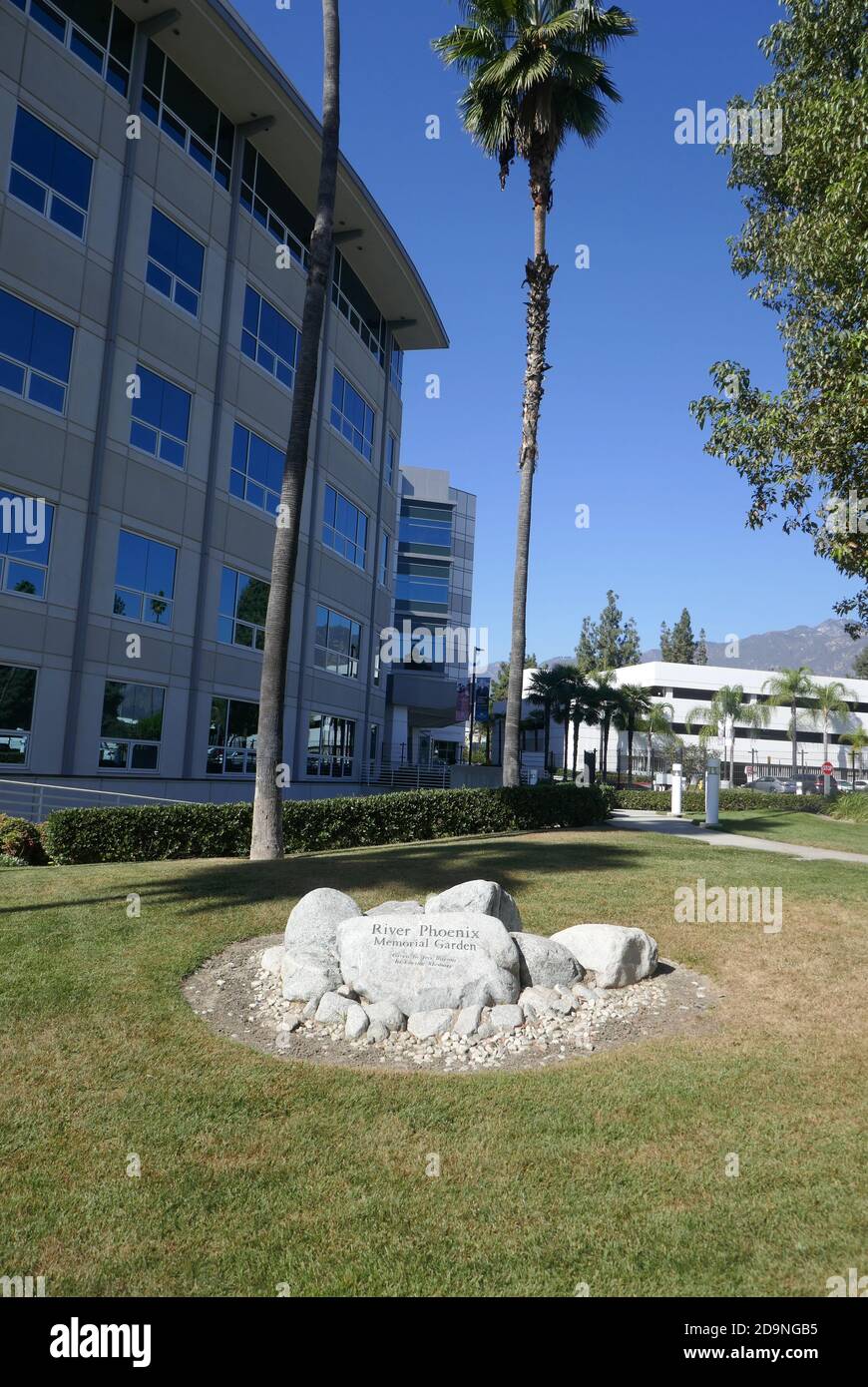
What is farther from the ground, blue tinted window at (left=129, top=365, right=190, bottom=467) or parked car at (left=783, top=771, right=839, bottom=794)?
blue tinted window at (left=129, top=365, right=190, bottom=467)

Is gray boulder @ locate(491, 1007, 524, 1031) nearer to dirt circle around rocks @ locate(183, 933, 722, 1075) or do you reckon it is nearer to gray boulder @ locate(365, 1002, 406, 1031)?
dirt circle around rocks @ locate(183, 933, 722, 1075)

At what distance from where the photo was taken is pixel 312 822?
641 inches

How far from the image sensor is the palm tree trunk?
66.8ft

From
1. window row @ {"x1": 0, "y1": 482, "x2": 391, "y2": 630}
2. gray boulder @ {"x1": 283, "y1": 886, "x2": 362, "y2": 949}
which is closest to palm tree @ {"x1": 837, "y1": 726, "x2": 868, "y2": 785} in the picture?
window row @ {"x1": 0, "y1": 482, "x2": 391, "y2": 630}

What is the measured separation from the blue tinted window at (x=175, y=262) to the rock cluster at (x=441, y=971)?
735 inches

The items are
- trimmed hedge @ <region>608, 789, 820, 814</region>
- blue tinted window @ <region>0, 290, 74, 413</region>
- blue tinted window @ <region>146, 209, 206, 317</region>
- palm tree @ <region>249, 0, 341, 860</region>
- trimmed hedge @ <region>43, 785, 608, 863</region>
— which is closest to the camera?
palm tree @ <region>249, 0, 341, 860</region>

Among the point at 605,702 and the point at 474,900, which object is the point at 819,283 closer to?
the point at 474,900

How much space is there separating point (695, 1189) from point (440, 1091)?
173cm

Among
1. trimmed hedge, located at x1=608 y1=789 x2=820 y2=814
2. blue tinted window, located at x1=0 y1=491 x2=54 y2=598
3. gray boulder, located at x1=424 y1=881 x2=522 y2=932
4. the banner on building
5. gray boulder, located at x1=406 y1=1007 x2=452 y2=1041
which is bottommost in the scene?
gray boulder, located at x1=406 y1=1007 x2=452 y2=1041

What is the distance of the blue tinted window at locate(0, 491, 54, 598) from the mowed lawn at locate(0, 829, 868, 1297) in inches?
428

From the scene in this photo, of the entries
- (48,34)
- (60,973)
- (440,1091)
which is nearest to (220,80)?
(48,34)

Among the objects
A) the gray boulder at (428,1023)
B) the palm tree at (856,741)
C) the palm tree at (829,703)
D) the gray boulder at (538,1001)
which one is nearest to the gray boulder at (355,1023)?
the gray boulder at (428,1023)

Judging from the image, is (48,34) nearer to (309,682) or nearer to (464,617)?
(309,682)

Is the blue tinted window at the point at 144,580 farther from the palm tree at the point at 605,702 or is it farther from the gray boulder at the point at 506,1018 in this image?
the palm tree at the point at 605,702
